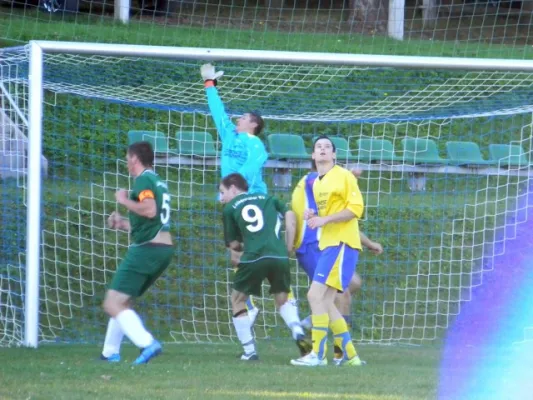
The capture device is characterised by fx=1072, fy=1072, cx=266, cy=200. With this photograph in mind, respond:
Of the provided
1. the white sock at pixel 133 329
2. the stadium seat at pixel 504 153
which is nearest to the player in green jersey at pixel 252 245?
the white sock at pixel 133 329

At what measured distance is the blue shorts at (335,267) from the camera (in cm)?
815

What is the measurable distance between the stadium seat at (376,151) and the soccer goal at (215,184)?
3 cm

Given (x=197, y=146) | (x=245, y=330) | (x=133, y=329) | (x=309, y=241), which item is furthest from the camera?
(x=197, y=146)

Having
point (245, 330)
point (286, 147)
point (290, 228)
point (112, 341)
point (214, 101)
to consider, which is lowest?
point (112, 341)

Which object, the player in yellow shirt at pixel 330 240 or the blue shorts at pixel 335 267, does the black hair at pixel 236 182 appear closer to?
the player in yellow shirt at pixel 330 240

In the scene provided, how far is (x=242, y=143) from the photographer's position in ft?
30.2

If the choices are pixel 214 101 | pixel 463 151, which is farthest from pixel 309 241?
pixel 463 151

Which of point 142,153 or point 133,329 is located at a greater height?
point 142,153

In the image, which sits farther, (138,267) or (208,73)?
(208,73)

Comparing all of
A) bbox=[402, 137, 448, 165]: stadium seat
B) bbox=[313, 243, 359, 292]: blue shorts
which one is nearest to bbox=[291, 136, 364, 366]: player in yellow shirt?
bbox=[313, 243, 359, 292]: blue shorts

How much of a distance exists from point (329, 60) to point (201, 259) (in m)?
3.57

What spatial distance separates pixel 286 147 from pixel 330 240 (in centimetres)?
616

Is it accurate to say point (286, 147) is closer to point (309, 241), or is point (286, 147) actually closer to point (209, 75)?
point (209, 75)

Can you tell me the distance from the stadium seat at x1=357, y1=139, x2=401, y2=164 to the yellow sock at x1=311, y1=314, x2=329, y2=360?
5312mm
